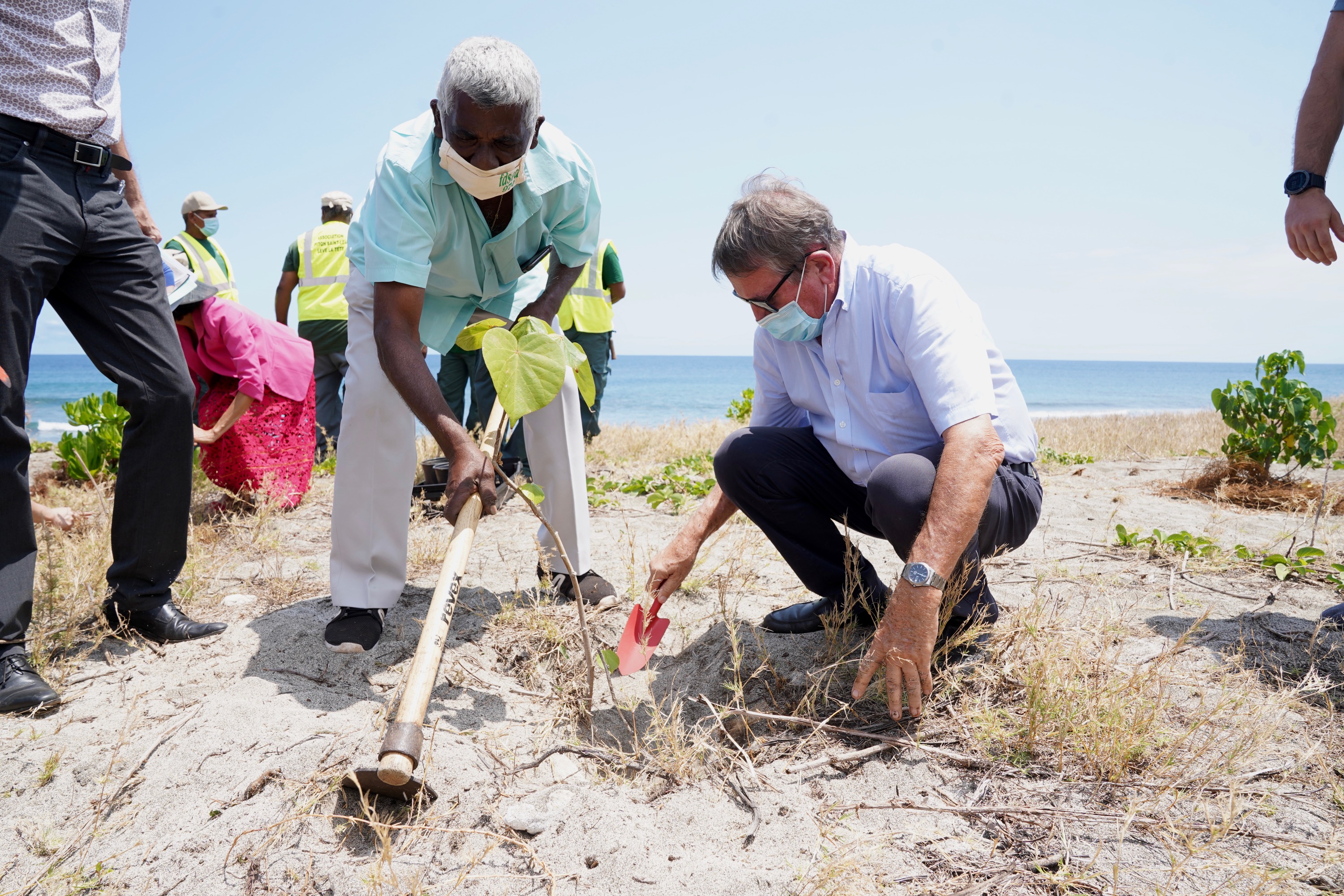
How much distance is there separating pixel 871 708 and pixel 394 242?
1.79 m

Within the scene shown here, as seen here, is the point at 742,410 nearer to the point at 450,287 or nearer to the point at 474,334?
the point at 450,287

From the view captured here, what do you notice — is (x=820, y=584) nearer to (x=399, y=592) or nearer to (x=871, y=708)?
(x=871, y=708)

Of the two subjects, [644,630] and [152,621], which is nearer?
[644,630]

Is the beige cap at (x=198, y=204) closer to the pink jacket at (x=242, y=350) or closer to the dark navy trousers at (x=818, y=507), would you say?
the pink jacket at (x=242, y=350)

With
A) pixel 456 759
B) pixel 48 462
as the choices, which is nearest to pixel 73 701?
pixel 456 759

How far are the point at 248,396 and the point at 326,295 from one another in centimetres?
221

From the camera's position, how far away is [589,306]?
5.76m

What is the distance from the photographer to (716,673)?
7.32 ft

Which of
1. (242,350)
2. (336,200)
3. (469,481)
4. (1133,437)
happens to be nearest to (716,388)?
(1133,437)

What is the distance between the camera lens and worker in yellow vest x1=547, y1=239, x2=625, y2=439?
5.68 meters

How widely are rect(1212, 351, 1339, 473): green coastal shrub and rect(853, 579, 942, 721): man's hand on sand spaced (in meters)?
3.50

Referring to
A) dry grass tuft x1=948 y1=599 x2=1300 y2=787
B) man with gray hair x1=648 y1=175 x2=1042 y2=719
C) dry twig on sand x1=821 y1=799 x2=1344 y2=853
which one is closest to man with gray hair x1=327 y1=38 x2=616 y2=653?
man with gray hair x1=648 y1=175 x2=1042 y2=719

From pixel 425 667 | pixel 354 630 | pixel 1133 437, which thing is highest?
pixel 1133 437

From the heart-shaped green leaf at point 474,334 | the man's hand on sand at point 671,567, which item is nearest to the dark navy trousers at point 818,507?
the man's hand on sand at point 671,567
